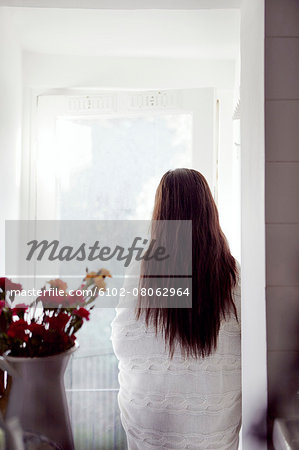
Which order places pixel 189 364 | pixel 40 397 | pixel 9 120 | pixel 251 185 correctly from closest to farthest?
pixel 40 397, pixel 251 185, pixel 189 364, pixel 9 120

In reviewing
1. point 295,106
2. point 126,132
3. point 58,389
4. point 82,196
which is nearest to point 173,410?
point 58,389

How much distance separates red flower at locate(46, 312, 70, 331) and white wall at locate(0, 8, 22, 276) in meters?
0.70

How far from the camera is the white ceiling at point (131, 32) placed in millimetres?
1480

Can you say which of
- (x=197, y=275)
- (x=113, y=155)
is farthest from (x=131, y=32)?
(x=197, y=275)

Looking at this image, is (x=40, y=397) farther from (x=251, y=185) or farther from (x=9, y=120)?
(x=9, y=120)

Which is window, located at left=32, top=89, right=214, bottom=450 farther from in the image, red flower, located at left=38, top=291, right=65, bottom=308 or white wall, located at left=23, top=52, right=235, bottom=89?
red flower, located at left=38, top=291, right=65, bottom=308

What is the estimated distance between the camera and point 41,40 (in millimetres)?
1659

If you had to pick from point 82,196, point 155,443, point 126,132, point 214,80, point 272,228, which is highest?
point 214,80

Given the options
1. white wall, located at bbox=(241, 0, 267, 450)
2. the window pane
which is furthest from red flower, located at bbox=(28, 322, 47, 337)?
the window pane

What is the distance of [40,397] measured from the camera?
0.76 m

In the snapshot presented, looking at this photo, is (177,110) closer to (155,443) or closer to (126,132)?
(126,132)

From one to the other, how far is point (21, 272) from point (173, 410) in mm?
887

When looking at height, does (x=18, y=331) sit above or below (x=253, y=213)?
below

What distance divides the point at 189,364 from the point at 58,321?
1.54 feet
